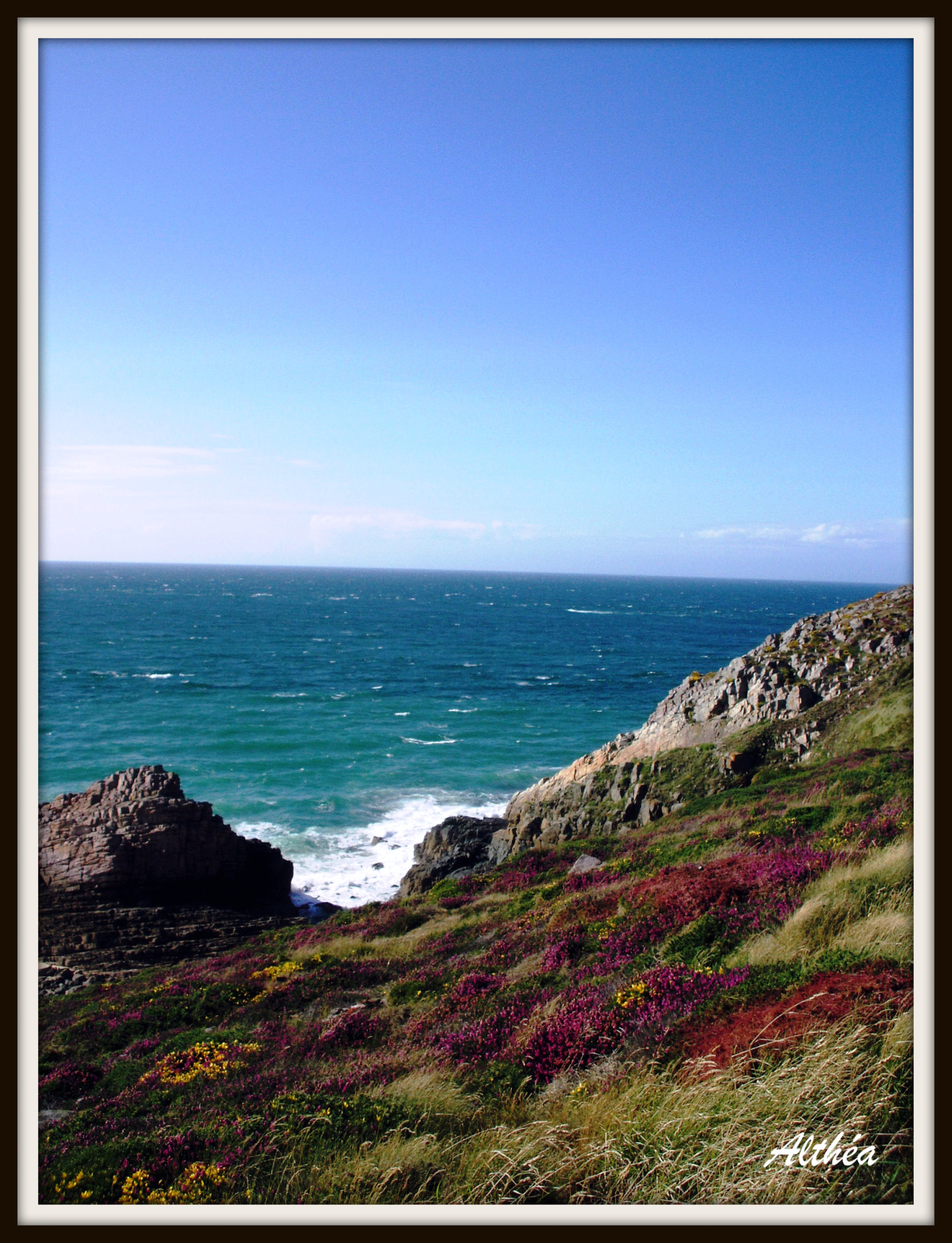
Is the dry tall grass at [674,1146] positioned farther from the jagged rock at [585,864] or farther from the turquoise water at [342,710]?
the turquoise water at [342,710]

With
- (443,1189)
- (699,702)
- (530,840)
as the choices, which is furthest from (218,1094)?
(699,702)

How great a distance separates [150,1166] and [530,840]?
20516 millimetres

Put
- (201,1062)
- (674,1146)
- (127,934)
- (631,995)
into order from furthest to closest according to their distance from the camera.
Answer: (127,934)
(201,1062)
(631,995)
(674,1146)

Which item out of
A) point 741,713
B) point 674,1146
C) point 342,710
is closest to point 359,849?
point 741,713

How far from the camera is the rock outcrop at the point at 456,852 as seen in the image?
25.3 meters

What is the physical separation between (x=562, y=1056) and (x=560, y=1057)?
3 centimetres

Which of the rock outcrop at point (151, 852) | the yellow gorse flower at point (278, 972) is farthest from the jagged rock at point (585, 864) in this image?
the rock outcrop at point (151, 852)

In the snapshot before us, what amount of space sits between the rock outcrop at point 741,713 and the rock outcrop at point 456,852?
66cm

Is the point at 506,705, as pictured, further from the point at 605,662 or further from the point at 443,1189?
the point at 443,1189

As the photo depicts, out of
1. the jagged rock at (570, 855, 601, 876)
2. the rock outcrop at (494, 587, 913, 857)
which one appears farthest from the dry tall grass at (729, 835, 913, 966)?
the rock outcrop at (494, 587, 913, 857)

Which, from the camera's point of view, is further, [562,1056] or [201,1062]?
[201,1062]

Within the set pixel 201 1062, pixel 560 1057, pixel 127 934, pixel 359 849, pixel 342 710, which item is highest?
pixel 560 1057

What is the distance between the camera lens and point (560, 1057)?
7.10 metres

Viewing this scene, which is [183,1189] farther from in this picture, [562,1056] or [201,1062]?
[562,1056]
